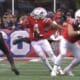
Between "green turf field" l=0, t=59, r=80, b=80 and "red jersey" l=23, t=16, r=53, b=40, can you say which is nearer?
"green turf field" l=0, t=59, r=80, b=80

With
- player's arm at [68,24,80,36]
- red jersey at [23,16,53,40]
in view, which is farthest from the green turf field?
player's arm at [68,24,80,36]

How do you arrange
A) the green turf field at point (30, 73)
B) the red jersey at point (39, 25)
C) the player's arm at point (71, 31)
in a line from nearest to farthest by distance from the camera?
the player's arm at point (71, 31)
the green turf field at point (30, 73)
the red jersey at point (39, 25)

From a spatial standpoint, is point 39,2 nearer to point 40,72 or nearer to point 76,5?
point 76,5

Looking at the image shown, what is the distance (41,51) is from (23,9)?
39.9 feet

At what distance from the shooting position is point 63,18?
2291cm

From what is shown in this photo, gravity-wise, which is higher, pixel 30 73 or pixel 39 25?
pixel 39 25

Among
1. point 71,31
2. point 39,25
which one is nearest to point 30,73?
point 39,25

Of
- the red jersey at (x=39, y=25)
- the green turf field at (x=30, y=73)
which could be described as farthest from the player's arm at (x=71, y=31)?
the red jersey at (x=39, y=25)

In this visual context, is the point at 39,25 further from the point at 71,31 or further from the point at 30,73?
the point at 71,31

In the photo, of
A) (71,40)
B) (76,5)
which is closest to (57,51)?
(76,5)

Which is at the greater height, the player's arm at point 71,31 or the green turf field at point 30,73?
the player's arm at point 71,31

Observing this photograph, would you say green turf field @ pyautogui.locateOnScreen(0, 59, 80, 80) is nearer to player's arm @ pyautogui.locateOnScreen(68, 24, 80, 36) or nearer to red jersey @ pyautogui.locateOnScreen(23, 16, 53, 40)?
red jersey @ pyautogui.locateOnScreen(23, 16, 53, 40)

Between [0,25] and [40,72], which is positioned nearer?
[40,72]

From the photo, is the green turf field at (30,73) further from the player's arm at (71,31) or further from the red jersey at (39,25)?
the player's arm at (71,31)
